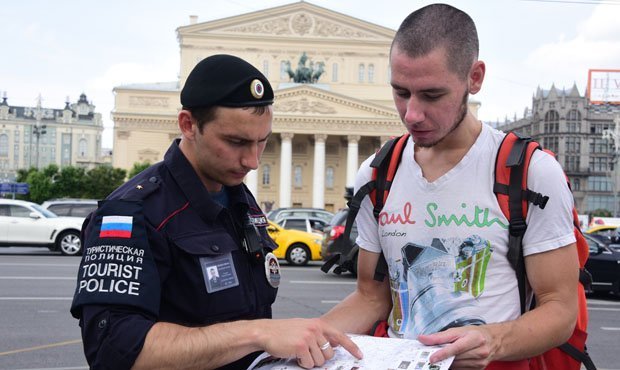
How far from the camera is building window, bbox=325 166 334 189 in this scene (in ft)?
234

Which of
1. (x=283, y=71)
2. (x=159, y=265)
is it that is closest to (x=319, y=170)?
(x=283, y=71)

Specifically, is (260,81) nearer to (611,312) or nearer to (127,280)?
(127,280)

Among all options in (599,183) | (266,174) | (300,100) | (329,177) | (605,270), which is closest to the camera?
(605,270)

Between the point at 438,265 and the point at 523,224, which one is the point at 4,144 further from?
the point at 523,224

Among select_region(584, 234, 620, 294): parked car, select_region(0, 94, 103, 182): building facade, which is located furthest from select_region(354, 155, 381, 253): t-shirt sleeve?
select_region(0, 94, 103, 182): building facade

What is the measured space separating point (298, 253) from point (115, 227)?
1803 centimetres

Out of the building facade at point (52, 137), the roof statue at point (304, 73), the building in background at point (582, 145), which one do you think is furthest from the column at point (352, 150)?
the building facade at point (52, 137)

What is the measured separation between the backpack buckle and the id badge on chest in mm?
824

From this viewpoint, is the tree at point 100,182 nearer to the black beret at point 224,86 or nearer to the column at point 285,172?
the column at point 285,172

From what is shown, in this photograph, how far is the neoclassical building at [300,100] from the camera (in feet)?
216

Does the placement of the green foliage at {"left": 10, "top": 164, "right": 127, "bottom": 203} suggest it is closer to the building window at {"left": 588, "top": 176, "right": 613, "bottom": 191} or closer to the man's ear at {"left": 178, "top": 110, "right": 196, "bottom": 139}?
the man's ear at {"left": 178, "top": 110, "right": 196, "bottom": 139}

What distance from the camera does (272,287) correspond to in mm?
2445

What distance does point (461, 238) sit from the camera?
2252mm

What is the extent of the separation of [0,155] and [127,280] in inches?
5247
